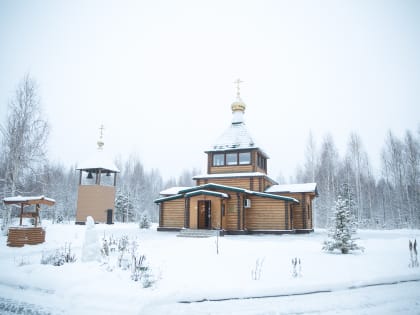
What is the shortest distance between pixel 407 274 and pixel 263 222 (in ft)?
45.2

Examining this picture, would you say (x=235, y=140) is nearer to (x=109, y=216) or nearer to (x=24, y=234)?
(x=109, y=216)

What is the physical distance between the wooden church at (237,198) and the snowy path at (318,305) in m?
13.6

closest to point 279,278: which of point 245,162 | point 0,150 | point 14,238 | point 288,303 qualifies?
point 288,303

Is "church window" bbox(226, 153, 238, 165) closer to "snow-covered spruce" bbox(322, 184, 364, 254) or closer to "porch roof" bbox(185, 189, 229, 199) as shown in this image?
"porch roof" bbox(185, 189, 229, 199)

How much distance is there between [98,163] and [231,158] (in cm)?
1338

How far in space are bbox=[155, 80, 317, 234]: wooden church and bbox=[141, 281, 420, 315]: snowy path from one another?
1364 centimetres

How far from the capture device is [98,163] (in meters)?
29.2

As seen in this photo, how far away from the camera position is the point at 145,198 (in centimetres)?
5147

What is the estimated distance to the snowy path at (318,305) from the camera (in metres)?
5.76

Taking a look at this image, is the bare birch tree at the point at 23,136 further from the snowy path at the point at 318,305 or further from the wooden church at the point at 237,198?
the snowy path at the point at 318,305

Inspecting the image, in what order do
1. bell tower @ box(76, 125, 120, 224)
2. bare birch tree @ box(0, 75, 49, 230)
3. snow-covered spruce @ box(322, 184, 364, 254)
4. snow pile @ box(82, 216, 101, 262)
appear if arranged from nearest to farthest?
snow pile @ box(82, 216, 101, 262)
snow-covered spruce @ box(322, 184, 364, 254)
bare birch tree @ box(0, 75, 49, 230)
bell tower @ box(76, 125, 120, 224)

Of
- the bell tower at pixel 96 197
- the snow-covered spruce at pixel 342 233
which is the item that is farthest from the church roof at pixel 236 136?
the snow-covered spruce at pixel 342 233

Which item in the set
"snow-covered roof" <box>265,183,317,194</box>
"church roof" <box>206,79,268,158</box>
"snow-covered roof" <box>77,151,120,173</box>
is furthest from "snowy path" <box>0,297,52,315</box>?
"snow-covered roof" <box>77,151,120,173</box>

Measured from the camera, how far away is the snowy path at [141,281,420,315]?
5.76 meters
